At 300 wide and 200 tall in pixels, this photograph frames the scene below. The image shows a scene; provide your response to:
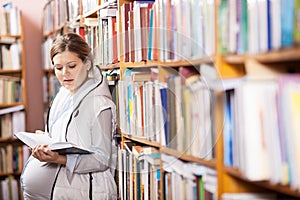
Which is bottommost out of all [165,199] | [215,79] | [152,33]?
[165,199]

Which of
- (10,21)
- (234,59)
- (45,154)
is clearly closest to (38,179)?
(45,154)

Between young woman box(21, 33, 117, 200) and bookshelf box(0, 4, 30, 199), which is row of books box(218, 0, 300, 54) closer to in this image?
young woman box(21, 33, 117, 200)

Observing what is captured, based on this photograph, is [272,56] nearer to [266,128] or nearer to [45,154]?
[266,128]

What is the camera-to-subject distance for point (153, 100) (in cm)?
222

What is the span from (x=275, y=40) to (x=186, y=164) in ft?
2.38

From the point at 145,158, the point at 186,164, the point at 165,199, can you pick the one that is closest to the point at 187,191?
the point at 186,164

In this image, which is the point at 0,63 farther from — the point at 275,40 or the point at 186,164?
the point at 275,40

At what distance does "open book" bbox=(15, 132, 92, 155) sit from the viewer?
2.48 meters

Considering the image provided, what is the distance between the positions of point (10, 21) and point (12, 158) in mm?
1144

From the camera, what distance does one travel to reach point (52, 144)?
8.27 feet

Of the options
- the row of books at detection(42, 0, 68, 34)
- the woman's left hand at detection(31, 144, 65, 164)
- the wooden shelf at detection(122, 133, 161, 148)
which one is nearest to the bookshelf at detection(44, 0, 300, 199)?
the wooden shelf at detection(122, 133, 161, 148)

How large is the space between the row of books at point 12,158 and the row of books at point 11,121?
0.36 ft

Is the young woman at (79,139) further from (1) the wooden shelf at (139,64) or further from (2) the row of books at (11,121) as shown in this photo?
(2) the row of books at (11,121)

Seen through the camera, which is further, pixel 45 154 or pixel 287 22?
pixel 45 154
